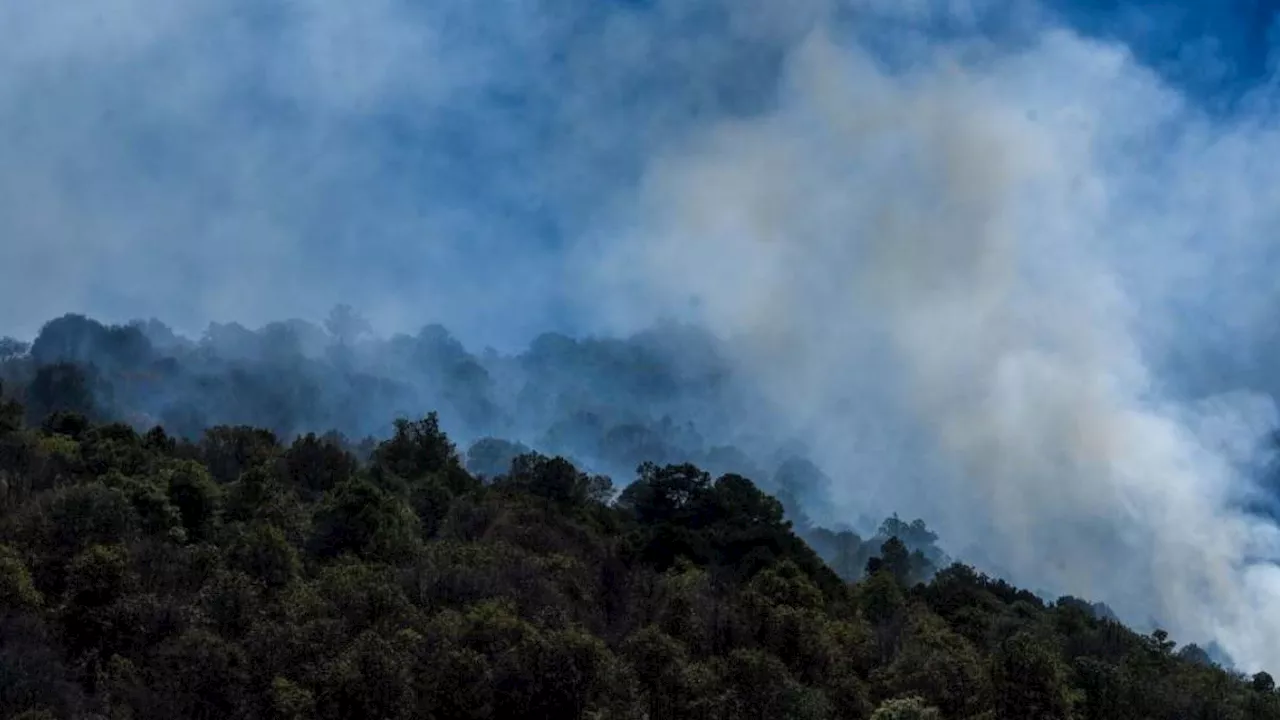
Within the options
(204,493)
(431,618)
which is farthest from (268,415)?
(431,618)

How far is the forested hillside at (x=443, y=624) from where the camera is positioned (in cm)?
3172

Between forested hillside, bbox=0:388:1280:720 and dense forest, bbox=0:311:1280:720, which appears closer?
forested hillside, bbox=0:388:1280:720

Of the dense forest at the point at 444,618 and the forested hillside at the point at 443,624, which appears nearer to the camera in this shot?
the forested hillside at the point at 443,624

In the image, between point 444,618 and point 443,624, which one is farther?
point 444,618

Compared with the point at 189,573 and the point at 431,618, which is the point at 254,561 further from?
the point at 431,618

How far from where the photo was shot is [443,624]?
117 feet

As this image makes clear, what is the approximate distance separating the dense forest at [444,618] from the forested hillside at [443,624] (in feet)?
0.29

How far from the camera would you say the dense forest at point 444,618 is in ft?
105

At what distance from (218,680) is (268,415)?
152692 millimetres

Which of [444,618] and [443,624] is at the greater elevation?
[444,618]

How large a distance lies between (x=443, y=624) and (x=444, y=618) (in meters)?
0.69

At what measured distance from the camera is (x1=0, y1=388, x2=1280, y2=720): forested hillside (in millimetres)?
31719

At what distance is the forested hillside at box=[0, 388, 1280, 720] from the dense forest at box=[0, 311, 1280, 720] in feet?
0.29

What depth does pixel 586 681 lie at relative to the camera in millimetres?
33281
